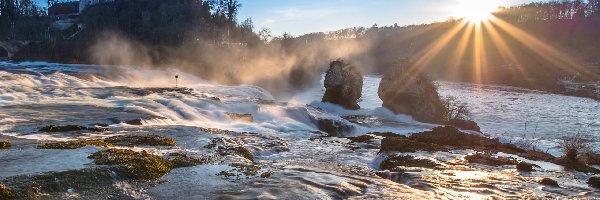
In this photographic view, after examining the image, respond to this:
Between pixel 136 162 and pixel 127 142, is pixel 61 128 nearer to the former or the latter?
pixel 127 142

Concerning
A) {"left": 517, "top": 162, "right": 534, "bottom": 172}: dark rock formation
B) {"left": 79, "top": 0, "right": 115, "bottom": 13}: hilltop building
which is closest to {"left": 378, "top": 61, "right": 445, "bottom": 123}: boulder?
{"left": 517, "top": 162, "right": 534, "bottom": 172}: dark rock formation

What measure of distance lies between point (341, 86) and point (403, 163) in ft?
120

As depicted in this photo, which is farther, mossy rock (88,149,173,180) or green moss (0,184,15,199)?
mossy rock (88,149,173,180)

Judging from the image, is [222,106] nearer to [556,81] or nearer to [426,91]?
[426,91]

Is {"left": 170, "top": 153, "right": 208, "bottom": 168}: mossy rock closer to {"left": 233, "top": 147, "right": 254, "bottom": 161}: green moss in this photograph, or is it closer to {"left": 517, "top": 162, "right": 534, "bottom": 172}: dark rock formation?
{"left": 233, "top": 147, "right": 254, "bottom": 161}: green moss

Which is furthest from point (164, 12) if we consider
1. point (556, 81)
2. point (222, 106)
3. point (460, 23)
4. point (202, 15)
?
point (460, 23)

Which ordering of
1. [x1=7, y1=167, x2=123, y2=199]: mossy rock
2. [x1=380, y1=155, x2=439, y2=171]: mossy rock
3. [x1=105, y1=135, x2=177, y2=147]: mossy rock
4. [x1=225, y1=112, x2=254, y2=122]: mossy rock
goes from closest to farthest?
[x1=7, y1=167, x2=123, y2=199]: mossy rock
[x1=105, y1=135, x2=177, y2=147]: mossy rock
[x1=380, y1=155, x2=439, y2=171]: mossy rock
[x1=225, y1=112, x2=254, y2=122]: mossy rock

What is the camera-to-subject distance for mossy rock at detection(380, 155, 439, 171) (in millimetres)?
16625

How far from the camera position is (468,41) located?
16988cm

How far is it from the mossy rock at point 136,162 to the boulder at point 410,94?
4063 cm

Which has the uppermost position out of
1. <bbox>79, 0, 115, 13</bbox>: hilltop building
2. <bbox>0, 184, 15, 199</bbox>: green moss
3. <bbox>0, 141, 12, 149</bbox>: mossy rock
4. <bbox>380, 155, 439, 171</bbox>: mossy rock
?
<bbox>79, 0, 115, 13</bbox>: hilltop building

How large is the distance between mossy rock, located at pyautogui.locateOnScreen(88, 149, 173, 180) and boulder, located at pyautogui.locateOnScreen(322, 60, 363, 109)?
41380 millimetres

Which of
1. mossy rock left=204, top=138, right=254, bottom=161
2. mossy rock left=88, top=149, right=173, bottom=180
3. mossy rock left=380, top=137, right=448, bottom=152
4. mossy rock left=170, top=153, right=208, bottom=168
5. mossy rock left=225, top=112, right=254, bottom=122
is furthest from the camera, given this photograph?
mossy rock left=225, top=112, right=254, bottom=122

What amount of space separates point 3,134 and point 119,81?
3687 centimetres
